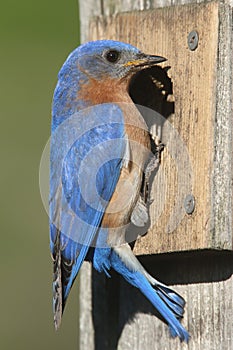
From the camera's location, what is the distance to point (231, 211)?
5531 mm

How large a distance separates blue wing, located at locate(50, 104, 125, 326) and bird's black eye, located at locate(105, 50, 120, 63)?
27cm

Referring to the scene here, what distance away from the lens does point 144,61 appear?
5.99m

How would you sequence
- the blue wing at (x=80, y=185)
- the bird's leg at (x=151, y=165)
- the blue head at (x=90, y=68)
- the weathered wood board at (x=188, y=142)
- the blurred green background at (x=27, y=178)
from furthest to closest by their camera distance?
the blurred green background at (x=27, y=178), the blue head at (x=90, y=68), the bird's leg at (x=151, y=165), the blue wing at (x=80, y=185), the weathered wood board at (x=188, y=142)

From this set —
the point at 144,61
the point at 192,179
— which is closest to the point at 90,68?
the point at 144,61

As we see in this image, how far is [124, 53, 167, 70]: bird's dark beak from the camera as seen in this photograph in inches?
231

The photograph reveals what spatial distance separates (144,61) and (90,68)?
1.24 feet

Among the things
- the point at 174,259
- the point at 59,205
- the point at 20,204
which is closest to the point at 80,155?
the point at 59,205

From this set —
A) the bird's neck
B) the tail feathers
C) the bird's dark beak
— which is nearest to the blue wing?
the bird's neck

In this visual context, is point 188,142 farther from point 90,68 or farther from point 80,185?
point 90,68

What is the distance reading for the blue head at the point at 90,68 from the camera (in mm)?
6117

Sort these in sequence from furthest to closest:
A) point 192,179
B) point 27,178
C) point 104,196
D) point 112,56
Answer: point 27,178 → point 112,56 → point 104,196 → point 192,179

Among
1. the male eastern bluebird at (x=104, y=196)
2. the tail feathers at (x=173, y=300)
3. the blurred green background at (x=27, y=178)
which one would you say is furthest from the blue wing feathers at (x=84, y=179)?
the blurred green background at (x=27, y=178)

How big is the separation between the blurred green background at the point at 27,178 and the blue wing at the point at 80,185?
83.1 inches

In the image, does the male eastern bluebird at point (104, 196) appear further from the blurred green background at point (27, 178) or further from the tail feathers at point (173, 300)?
the blurred green background at point (27, 178)
